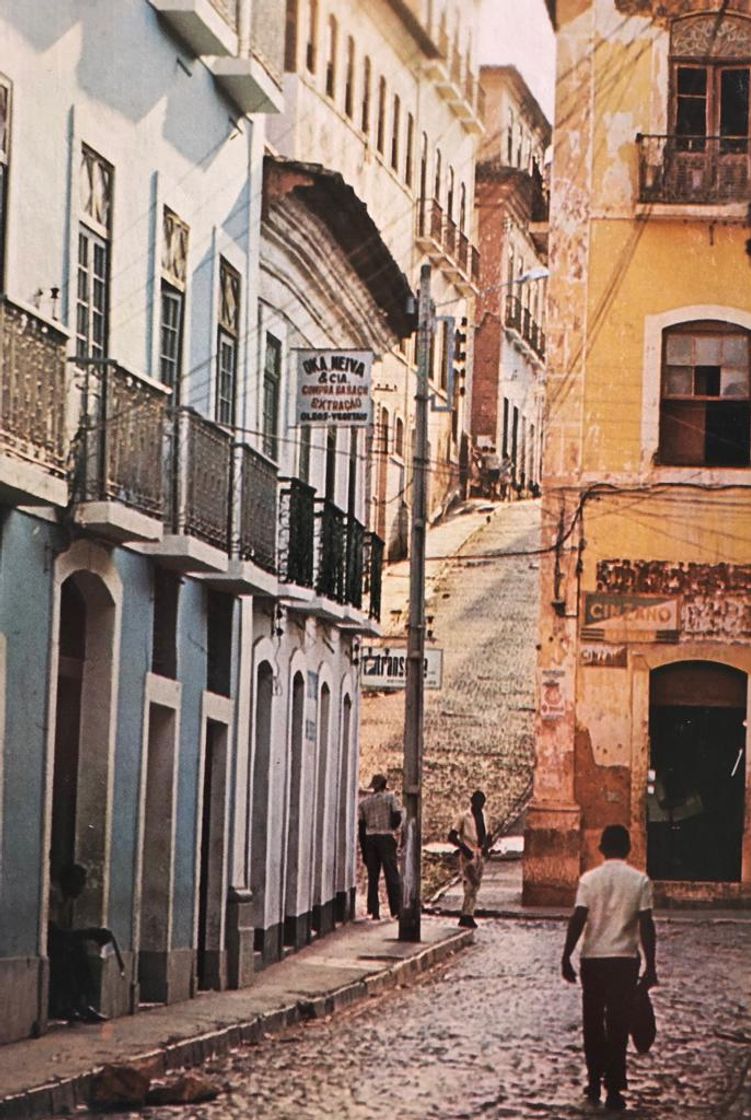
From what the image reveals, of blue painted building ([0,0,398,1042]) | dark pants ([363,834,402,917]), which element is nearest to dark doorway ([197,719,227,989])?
blue painted building ([0,0,398,1042])

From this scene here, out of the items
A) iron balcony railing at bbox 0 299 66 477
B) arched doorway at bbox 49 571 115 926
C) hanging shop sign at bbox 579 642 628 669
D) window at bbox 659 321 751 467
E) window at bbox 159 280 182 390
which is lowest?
arched doorway at bbox 49 571 115 926

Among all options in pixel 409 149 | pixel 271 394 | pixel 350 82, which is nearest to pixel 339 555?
pixel 271 394

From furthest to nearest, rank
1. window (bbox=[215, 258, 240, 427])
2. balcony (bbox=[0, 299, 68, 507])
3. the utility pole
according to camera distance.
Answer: the utility pole → window (bbox=[215, 258, 240, 427]) → balcony (bbox=[0, 299, 68, 507])

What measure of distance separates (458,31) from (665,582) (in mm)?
32419

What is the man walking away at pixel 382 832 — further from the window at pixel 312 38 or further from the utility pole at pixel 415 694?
the window at pixel 312 38

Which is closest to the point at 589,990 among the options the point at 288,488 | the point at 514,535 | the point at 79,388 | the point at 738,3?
the point at 79,388

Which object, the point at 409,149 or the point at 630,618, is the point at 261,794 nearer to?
the point at 630,618

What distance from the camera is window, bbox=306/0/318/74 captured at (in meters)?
41.2

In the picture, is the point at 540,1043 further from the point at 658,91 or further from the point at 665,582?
the point at 658,91

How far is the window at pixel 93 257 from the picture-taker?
17062 mm

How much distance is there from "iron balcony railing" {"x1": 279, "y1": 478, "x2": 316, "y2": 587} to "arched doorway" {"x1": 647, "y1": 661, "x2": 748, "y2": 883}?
930 cm

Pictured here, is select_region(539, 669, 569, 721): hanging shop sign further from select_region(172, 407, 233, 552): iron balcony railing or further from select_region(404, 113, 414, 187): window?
select_region(404, 113, 414, 187): window

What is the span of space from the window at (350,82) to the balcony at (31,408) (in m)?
29.9

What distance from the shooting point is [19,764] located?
51.3 ft
